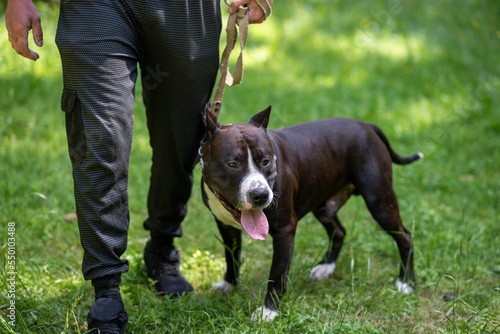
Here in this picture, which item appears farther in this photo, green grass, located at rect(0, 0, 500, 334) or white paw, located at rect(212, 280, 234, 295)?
white paw, located at rect(212, 280, 234, 295)

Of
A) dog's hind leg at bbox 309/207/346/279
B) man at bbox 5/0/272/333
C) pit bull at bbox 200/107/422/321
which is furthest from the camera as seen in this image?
dog's hind leg at bbox 309/207/346/279

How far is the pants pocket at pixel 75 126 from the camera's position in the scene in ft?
9.04

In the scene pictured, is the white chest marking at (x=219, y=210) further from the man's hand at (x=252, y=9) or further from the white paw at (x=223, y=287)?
the man's hand at (x=252, y=9)

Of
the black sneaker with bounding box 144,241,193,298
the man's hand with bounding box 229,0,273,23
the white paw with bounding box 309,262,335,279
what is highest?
the man's hand with bounding box 229,0,273,23

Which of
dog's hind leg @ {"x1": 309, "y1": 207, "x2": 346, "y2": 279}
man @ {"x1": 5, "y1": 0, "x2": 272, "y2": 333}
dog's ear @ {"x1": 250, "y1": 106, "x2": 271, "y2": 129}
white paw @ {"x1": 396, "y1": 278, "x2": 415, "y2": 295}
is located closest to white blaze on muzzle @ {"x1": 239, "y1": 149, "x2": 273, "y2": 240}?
dog's ear @ {"x1": 250, "y1": 106, "x2": 271, "y2": 129}

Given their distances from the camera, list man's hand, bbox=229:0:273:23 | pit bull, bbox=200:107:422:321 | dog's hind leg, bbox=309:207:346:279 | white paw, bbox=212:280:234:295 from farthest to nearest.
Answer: dog's hind leg, bbox=309:207:346:279, white paw, bbox=212:280:234:295, man's hand, bbox=229:0:273:23, pit bull, bbox=200:107:422:321

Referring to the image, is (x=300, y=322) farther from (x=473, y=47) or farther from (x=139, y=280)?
(x=473, y=47)

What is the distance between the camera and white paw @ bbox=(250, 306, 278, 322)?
10.2ft

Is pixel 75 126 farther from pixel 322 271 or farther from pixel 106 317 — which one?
pixel 322 271

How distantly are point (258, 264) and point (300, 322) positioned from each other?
1083 mm

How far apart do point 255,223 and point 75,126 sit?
3.37 feet

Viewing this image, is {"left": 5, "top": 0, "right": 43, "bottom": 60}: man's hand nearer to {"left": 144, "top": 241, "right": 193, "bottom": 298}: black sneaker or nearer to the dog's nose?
the dog's nose

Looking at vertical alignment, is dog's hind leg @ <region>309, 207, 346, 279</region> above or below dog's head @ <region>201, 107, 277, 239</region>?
below

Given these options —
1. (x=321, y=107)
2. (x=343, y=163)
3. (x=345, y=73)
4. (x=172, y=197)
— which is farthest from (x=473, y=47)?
(x=172, y=197)
